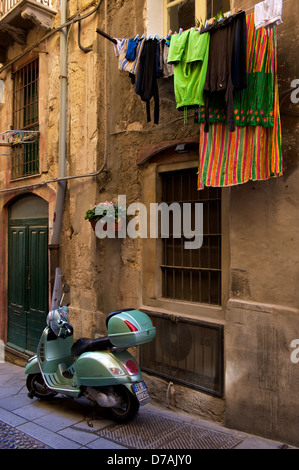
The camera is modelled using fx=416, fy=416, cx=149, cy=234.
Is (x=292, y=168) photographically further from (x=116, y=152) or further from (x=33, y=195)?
(x=33, y=195)

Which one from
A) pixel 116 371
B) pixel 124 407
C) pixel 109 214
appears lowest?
pixel 124 407

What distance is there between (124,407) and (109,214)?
2.67 metres

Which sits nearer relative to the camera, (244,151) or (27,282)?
(244,151)

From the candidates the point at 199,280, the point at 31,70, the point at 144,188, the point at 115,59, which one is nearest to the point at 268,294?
the point at 199,280

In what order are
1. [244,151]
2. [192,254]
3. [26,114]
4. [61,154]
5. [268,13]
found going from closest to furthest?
[268,13], [244,151], [192,254], [61,154], [26,114]

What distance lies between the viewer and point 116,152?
664 cm

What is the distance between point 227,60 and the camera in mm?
4465

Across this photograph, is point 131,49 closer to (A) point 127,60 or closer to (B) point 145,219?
(A) point 127,60

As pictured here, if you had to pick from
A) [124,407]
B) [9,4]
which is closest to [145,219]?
[124,407]

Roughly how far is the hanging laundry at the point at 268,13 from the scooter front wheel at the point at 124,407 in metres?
4.27

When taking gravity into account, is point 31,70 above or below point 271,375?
above

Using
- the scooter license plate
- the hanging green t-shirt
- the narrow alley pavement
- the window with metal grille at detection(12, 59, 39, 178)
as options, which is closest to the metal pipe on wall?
the window with metal grille at detection(12, 59, 39, 178)

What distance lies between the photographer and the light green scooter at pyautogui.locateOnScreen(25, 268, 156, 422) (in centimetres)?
477
